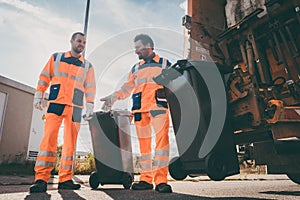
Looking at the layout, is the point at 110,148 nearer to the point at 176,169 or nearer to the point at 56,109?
the point at 56,109

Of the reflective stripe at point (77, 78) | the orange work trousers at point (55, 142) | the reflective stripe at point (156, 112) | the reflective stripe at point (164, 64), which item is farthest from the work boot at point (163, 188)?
the reflective stripe at point (77, 78)

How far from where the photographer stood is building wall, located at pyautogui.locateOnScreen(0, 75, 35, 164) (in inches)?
232

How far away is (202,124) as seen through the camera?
2.05 m

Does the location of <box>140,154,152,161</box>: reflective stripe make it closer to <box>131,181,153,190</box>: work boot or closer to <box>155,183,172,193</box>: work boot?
<box>131,181,153,190</box>: work boot

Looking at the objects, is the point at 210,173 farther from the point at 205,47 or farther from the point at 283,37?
the point at 205,47

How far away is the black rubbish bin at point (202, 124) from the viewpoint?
1.96 meters

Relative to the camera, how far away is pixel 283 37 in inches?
85.2

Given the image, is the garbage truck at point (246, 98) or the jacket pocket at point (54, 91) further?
the jacket pocket at point (54, 91)

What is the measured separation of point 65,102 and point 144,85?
93cm

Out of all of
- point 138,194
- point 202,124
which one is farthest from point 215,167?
point 138,194

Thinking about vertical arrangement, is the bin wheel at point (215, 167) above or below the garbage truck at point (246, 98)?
below

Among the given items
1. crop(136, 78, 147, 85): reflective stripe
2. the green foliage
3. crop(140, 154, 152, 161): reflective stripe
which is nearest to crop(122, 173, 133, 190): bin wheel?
crop(140, 154, 152, 161): reflective stripe

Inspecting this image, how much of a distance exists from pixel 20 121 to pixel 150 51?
14.1ft

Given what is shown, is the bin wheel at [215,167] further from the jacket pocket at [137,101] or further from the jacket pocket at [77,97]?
the jacket pocket at [77,97]
